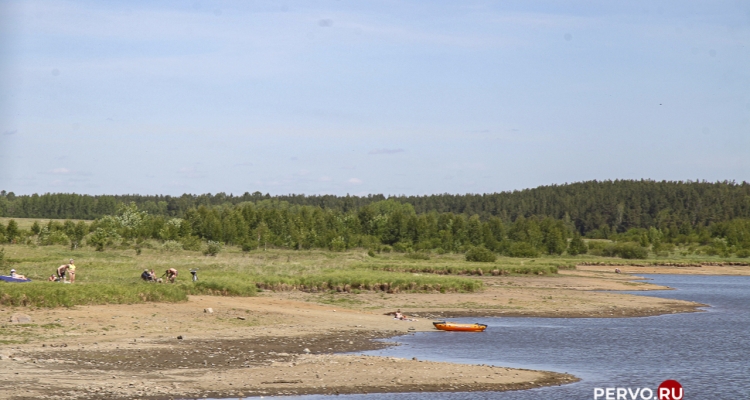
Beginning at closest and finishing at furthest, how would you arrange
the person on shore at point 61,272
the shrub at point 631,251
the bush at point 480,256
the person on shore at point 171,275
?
the person on shore at point 61,272 < the person on shore at point 171,275 < the bush at point 480,256 < the shrub at point 631,251

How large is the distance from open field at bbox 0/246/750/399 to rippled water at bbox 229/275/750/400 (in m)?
1.55

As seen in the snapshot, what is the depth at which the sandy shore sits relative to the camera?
20578 millimetres

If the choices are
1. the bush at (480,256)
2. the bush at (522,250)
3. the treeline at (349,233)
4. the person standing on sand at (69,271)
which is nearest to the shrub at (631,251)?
the treeline at (349,233)

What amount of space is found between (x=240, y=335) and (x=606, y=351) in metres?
14.6

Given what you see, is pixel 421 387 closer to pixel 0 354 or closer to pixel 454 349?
pixel 454 349

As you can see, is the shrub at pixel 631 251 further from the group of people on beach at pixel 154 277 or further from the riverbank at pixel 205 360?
the riverbank at pixel 205 360

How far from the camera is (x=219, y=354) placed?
25.8 metres

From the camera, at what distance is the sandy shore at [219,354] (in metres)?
20.6

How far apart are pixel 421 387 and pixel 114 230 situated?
3689 inches

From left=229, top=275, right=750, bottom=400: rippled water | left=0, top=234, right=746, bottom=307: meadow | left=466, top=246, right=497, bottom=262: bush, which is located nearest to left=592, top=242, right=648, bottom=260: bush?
left=466, top=246, right=497, bottom=262: bush

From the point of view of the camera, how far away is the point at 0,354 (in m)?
22.9

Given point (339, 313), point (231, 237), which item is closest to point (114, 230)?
point (231, 237)

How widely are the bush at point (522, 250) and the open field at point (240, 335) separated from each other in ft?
248

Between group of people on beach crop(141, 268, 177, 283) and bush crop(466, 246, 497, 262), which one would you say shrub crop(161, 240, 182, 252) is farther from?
group of people on beach crop(141, 268, 177, 283)
